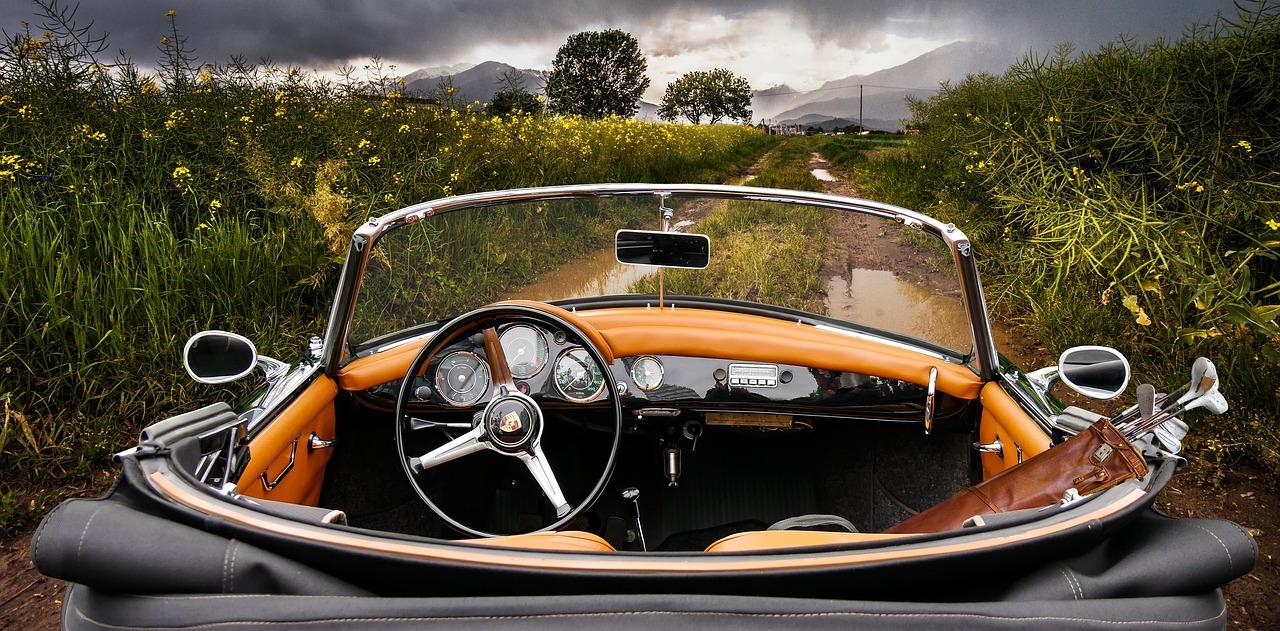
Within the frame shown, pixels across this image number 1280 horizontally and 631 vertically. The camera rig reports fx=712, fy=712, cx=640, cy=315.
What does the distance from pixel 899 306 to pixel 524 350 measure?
1307 mm

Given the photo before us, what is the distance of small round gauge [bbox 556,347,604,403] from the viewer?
93.7 inches

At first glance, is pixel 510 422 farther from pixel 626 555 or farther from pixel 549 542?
pixel 626 555

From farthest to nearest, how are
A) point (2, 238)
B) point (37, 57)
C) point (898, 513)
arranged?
point (37, 57) → point (2, 238) → point (898, 513)

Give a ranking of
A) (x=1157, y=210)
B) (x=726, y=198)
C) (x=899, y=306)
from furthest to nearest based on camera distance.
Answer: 1. (x=1157, y=210)
2. (x=726, y=198)
3. (x=899, y=306)

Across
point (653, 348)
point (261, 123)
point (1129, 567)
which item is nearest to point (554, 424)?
point (653, 348)

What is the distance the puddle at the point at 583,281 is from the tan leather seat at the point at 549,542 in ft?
3.75

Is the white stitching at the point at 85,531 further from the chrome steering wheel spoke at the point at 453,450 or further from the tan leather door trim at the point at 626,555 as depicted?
the chrome steering wheel spoke at the point at 453,450

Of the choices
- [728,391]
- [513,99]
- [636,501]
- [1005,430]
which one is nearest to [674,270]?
[728,391]

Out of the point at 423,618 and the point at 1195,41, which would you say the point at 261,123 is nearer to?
the point at 423,618

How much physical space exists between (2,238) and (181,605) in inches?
171

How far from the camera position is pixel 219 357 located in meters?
2.00

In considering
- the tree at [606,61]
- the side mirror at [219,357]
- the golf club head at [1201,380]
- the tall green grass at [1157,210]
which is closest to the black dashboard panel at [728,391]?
the side mirror at [219,357]

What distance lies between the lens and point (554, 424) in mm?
2645

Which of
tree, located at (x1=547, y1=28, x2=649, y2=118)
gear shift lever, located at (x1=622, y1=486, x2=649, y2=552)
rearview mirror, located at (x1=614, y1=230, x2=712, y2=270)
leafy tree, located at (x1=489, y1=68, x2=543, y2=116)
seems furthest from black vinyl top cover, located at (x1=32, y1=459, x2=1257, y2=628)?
tree, located at (x1=547, y1=28, x2=649, y2=118)
